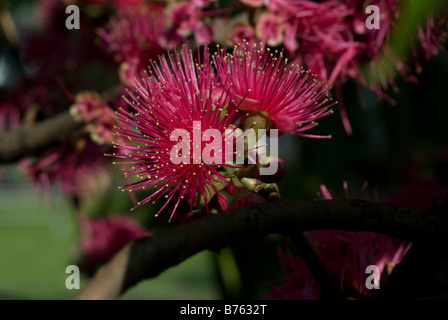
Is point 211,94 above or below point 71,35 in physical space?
below

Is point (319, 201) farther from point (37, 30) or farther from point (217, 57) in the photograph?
point (37, 30)

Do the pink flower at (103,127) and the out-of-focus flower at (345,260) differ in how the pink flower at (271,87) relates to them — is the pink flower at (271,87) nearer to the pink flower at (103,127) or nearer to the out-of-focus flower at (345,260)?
the out-of-focus flower at (345,260)

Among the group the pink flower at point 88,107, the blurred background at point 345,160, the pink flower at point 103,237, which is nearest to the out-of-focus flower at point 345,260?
the blurred background at point 345,160

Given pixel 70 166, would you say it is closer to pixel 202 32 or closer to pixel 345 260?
pixel 202 32

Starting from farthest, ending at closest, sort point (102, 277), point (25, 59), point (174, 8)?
point (25, 59)
point (174, 8)
point (102, 277)

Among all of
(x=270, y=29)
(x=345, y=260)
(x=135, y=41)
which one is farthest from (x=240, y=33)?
(x=345, y=260)
